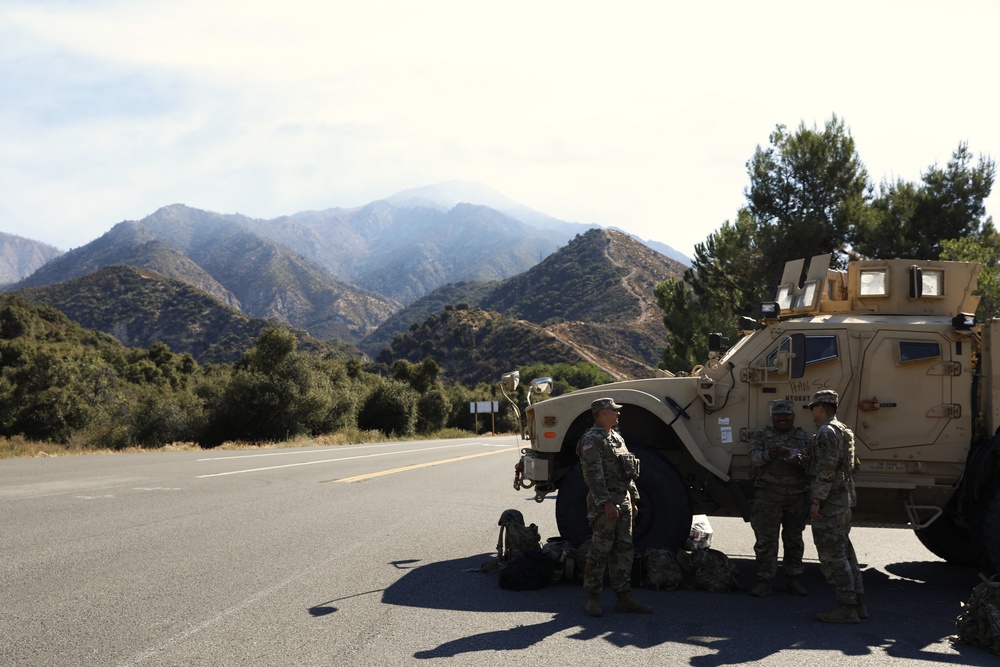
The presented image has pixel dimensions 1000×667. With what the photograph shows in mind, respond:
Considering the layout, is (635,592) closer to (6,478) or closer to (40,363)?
(6,478)

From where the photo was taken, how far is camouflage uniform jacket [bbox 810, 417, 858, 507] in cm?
662

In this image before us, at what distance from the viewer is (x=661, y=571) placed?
7.33 m

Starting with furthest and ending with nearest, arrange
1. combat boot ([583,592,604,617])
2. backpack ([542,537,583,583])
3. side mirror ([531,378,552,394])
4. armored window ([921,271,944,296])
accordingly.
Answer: side mirror ([531,378,552,394]) → armored window ([921,271,944,296]) → backpack ([542,537,583,583]) → combat boot ([583,592,604,617])

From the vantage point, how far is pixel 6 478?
48.3 feet

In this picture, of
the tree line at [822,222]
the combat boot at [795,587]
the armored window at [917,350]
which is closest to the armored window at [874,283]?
the armored window at [917,350]

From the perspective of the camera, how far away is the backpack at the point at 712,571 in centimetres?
732

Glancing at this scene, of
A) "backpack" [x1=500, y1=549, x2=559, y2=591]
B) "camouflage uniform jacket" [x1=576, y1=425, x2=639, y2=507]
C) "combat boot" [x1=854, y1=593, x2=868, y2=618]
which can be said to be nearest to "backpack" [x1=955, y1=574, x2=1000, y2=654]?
"combat boot" [x1=854, y1=593, x2=868, y2=618]

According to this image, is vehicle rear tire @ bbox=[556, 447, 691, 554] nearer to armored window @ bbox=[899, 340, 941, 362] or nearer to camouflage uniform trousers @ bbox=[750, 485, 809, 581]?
camouflage uniform trousers @ bbox=[750, 485, 809, 581]

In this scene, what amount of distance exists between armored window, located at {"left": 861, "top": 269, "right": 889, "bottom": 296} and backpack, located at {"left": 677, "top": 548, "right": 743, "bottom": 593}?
302 centimetres

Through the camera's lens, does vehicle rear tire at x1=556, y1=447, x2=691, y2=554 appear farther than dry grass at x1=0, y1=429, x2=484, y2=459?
No

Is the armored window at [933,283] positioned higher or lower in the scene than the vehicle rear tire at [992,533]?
higher

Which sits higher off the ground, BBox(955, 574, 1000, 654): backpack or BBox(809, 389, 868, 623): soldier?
BBox(809, 389, 868, 623): soldier

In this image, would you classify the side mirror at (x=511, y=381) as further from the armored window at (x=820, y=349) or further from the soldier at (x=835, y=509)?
the soldier at (x=835, y=509)

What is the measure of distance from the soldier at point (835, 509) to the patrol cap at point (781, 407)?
1.35ft
